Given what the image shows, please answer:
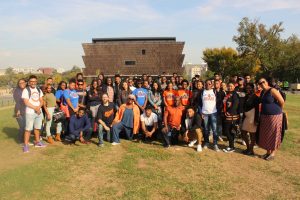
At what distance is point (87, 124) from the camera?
28.1ft

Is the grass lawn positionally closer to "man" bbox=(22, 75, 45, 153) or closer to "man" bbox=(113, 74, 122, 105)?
"man" bbox=(22, 75, 45, 153)

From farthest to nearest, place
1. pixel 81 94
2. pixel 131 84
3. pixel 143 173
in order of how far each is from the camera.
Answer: pixel 131 84 < pixel 81 94 < pixel 143 173

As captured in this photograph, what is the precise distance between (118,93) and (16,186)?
4.69m

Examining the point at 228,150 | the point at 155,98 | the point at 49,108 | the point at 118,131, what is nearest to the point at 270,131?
the point at 228,150

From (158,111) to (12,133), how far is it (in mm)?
5642

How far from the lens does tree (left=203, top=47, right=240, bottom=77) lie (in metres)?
52.7

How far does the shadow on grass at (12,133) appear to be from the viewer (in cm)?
973

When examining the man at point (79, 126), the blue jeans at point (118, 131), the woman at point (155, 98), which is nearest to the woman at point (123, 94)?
the woman at point (155, 98)

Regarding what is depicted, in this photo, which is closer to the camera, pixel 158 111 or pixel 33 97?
pixel 33 97

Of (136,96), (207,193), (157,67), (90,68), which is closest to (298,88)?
(157,67)

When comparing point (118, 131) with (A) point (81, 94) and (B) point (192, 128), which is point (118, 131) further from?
(B) point (192, 128)

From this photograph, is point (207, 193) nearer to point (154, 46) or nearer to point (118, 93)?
point (118, 93)

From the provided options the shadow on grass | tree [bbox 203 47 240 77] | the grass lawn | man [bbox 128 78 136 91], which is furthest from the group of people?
tree [bbox 203 47 240 77]

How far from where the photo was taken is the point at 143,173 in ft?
19.6
